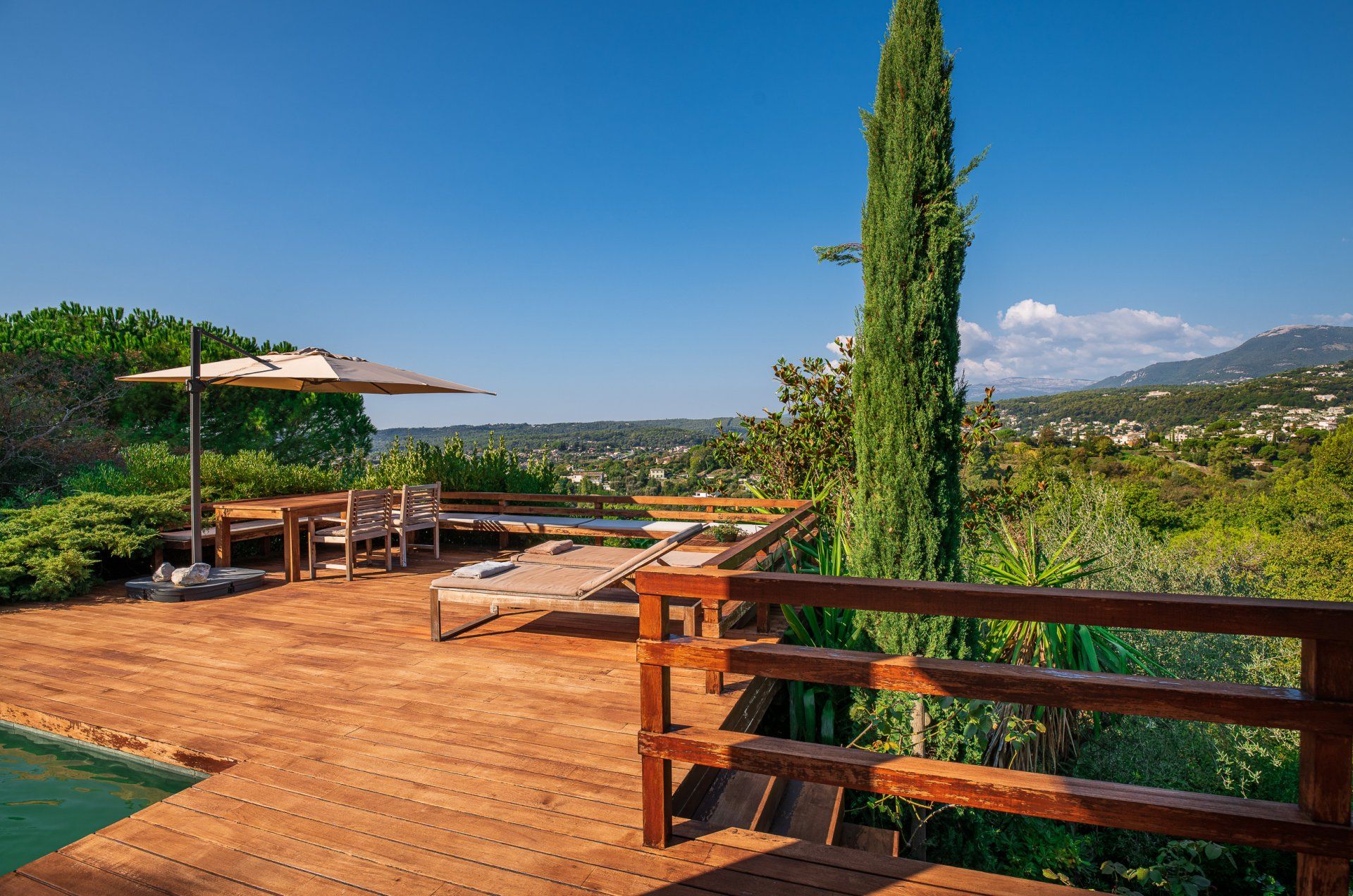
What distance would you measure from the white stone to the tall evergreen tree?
5680 mm

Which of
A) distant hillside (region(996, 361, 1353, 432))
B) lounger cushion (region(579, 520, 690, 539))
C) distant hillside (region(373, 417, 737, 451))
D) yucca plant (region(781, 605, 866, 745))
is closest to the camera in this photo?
yucca plant (region(781, 605, 866, 745))

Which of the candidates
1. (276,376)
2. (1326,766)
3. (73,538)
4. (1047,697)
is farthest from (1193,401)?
(73,538)

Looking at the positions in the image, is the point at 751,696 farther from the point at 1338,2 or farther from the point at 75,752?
the point at 1338,2

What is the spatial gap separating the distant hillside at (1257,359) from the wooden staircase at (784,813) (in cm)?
5042

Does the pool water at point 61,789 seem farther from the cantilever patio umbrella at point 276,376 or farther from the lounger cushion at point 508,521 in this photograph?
the lounger cushion at point 508,521

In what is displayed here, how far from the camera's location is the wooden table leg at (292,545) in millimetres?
5941

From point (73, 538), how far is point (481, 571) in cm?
428

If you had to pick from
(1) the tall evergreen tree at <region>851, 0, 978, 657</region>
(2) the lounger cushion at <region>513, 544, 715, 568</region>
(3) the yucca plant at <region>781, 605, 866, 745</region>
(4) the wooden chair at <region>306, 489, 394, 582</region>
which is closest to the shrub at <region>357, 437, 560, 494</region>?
(4) the wooden chair at <region>306, 489, 394, 582</region>

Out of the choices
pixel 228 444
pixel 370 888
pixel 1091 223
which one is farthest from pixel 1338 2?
pixel 228 444

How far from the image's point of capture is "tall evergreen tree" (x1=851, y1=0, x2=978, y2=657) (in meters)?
3.80

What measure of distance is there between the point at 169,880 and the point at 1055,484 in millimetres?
8896

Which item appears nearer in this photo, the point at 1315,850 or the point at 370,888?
the point at 1315,850

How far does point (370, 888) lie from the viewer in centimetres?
189

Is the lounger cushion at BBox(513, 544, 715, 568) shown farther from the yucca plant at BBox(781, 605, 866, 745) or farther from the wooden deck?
the yucca plant at BBox(781, 605, 866, 745)
